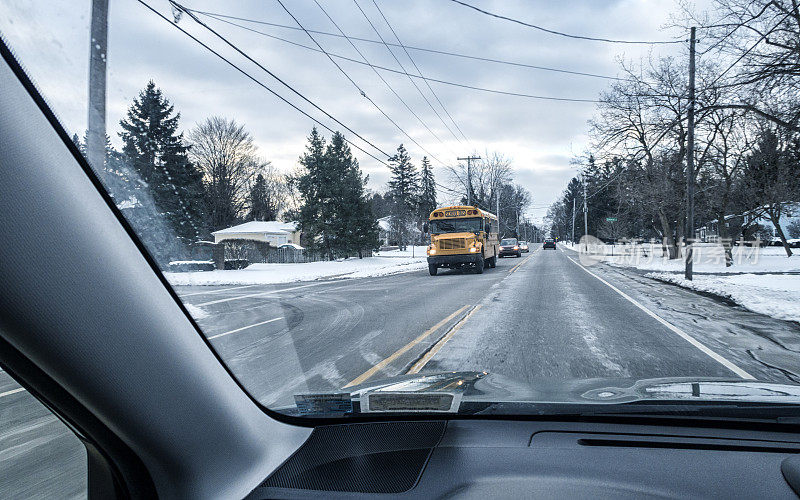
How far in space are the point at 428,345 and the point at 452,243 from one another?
14.8 m

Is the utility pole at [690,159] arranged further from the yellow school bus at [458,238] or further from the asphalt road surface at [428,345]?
the yellow school bus at [458,238]

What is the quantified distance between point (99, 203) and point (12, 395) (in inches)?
46.3

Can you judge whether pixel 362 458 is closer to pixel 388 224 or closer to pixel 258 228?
pixel 258 228

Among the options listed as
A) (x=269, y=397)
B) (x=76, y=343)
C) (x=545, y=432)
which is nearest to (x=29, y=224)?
(x=76, y=343)

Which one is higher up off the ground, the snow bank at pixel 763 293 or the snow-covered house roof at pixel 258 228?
the snow-covered house roof at pixel 258 228

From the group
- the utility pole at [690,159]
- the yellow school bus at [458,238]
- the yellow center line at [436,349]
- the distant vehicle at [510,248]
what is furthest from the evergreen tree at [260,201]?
the distant vehicle at [510,248]

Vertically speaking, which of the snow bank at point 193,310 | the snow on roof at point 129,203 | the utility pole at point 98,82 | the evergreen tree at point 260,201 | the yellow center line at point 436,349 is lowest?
the yellow center line at point 436,349

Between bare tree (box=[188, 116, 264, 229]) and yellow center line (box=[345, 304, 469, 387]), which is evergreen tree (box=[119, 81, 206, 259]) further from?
yellow center line (box=[345, 304, 469, 387])

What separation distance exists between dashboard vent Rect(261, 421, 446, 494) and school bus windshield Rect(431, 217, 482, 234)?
787 inches

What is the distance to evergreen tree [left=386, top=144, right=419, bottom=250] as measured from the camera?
81.9 metres

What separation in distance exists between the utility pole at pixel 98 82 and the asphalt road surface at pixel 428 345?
0.60 metres

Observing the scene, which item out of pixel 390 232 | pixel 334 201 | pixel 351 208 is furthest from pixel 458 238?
pixel 390 232

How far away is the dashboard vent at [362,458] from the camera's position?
1815mm

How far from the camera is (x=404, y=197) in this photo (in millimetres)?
83875
